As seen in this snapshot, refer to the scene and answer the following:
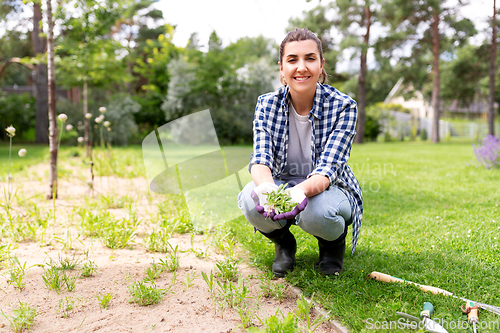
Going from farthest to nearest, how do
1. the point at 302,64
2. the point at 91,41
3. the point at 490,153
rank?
the point at 91,41 < the point at 490,153 < the point at 302,64

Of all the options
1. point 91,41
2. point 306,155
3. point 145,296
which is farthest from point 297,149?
point 91,41

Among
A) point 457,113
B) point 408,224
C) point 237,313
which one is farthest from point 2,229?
point 457,113

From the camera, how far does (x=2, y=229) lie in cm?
253

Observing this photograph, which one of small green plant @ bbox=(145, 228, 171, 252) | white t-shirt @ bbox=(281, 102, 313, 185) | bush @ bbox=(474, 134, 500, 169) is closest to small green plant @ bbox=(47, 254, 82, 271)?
small green plant @ bbox=(145, 228, 171, 252)

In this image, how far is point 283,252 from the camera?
6.64ft

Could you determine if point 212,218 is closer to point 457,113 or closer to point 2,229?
point 2,229

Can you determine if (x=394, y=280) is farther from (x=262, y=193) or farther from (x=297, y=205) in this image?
(x=262, y=193)

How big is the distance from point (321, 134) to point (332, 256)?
0.68 metres

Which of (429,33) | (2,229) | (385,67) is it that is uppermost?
(429,33)

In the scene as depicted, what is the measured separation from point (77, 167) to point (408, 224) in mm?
5881

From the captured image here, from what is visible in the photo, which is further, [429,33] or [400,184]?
[429,33]

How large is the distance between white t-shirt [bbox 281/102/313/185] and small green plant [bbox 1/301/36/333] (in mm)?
1386

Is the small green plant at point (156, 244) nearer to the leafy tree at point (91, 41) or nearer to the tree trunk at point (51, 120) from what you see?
the tree trunk at point (51, 120)

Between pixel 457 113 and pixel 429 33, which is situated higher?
pixel 429 33
